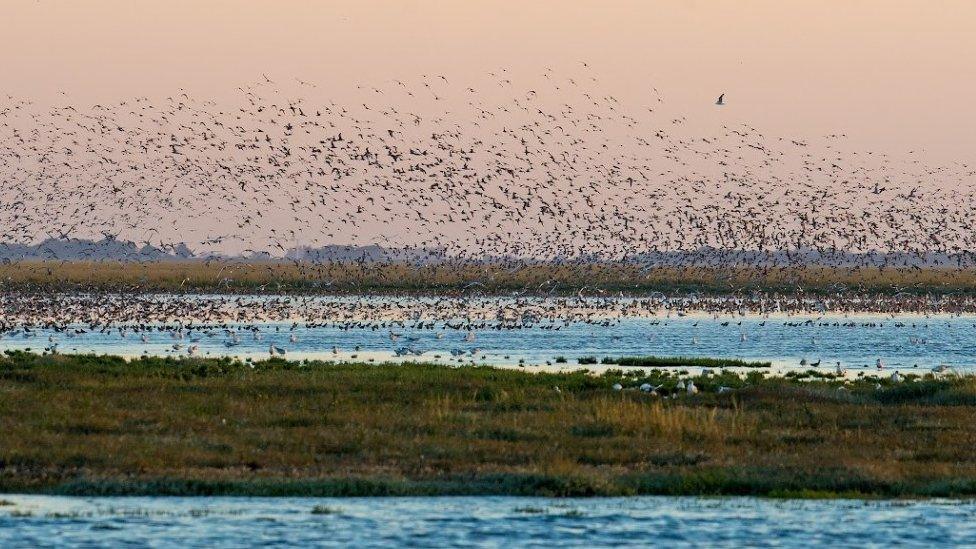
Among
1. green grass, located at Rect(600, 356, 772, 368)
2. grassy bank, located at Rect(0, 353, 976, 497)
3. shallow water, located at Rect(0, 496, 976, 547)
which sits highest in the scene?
green grass, located at Rect(600, 356, 772, 368)

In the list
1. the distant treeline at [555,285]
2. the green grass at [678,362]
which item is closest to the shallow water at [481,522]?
the green grass at [678,362]

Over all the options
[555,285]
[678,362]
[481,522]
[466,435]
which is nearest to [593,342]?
[678,362]

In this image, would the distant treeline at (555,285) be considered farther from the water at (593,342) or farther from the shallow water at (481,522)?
the shallow water at (481,522)

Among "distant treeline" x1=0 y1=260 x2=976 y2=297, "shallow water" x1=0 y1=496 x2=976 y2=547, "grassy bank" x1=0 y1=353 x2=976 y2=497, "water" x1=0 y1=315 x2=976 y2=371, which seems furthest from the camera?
"distant treeline" x1=0 y1=260 x2=976 y2=297

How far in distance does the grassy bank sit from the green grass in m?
10.6

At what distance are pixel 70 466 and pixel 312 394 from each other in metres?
12.6

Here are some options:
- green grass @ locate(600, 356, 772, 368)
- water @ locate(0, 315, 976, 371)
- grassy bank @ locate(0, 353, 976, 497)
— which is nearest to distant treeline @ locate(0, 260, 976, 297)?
water @ locate(0, 315, 976, 371)

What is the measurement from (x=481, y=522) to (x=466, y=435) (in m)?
8.78

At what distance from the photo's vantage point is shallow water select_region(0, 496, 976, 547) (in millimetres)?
23406

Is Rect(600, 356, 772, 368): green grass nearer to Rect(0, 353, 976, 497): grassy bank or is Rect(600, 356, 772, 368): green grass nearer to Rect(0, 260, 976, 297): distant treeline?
Rect(0, 353, 976, 497): grassy bank

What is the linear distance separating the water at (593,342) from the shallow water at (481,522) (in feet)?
102

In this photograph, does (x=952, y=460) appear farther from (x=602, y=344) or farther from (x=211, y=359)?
(x=602, y=344)

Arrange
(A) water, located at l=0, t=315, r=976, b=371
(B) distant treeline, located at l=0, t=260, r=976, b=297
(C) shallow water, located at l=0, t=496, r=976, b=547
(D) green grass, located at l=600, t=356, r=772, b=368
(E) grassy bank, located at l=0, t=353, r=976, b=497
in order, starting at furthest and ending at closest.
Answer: (B) distant treeline, located at l=0, t=260, r=976, b=297 < (A) water, located at l=0, t=315, r=976, b=371 < (D) green grass, located at l=600, t=356, r=772, b=368 < (E) grassy bank, located at l=0, t=353, r=976, b=497 < (C) shallow water, located at l=0, t=496, r=976, b=547

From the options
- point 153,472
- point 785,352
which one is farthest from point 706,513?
point 785,352
